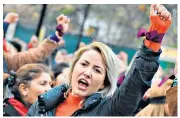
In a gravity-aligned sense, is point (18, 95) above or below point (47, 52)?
below

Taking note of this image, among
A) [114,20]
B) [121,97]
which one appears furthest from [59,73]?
[114,20]

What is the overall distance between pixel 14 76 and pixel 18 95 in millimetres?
122

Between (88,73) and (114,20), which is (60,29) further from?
(114,20)

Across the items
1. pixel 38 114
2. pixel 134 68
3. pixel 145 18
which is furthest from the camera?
pixel 145 18

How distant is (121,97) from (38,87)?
106 cm

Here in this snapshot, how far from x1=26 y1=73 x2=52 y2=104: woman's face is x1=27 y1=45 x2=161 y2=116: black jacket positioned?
731 millimetres

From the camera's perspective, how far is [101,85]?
2.10 metres

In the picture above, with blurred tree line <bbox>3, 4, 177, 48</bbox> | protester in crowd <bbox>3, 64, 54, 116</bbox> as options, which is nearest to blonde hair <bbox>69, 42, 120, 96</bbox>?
protester in crowd <bbox>3, 64, 54, 116</bbox>

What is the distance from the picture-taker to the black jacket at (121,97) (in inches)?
75.6

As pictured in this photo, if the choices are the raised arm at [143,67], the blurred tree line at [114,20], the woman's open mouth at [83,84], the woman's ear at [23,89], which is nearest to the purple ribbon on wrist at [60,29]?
the woman's ear at [23,89]

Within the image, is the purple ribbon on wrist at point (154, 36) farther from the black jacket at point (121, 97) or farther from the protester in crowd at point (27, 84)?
the protester in crowd at point (27, 84)

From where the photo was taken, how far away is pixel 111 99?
203 centimetres
